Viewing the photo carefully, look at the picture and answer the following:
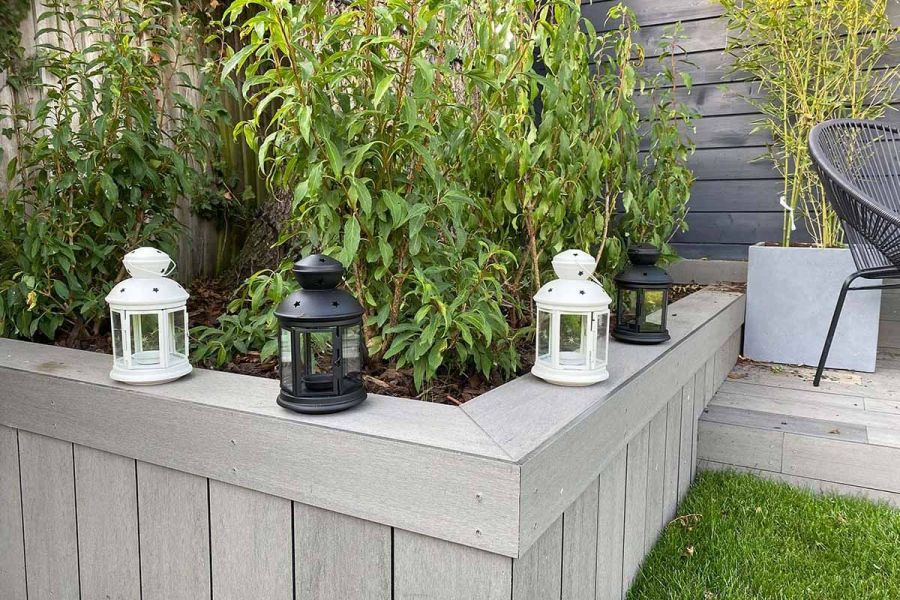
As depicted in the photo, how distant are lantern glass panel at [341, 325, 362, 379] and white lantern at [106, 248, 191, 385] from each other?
1.29 feet

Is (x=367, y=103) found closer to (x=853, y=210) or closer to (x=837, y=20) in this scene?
(x=853, y=210)

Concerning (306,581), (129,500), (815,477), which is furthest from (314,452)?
(815,477)

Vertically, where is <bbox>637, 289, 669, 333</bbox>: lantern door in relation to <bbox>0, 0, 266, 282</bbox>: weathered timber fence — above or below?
below

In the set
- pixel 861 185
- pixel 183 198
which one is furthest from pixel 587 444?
pixel 861 185

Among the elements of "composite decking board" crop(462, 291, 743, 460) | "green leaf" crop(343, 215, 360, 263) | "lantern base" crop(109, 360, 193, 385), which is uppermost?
"green leaf" crop(343, 215, 360, 263)

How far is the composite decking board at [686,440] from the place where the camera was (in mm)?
1828

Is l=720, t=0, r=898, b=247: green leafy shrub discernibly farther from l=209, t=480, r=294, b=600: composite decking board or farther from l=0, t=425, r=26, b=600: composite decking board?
l=0, t=425, r=26, b=600: composite decking board

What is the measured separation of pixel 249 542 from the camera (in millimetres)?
1100

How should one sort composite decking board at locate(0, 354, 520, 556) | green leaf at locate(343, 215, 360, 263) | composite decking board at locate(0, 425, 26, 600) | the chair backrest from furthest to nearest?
the chair backrest → composite decking board at locate(0, 425, 26, 600) → green leaf at locate(343, 215, 360, 263) → composite decking board at locate(0, 354, 520, 556)

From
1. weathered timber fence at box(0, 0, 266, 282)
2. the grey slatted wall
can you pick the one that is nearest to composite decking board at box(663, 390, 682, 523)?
weathered timber fence at box(0, 0, 266, 282)

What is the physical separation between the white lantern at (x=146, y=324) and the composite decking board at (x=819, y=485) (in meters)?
1.71

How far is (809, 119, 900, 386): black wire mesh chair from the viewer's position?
2.11 m

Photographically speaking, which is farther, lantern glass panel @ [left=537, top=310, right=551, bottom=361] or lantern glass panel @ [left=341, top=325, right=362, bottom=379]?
lantern glass panel @ [left=537, top=310, right=551, bottom=361]

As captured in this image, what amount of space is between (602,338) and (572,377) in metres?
0.18
